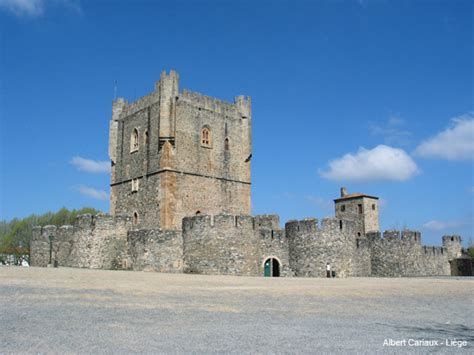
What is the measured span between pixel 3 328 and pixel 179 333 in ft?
8.69

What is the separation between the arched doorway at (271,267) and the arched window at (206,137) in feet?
36.9

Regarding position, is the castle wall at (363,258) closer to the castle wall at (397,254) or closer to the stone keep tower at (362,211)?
the castle wall at (397,254)

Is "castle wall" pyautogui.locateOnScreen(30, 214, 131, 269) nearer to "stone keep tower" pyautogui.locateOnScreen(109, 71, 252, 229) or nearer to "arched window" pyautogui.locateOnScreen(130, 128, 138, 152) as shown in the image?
"stone keep tower" pyautogui.locateOnScreen(109, 71, 252, 229)

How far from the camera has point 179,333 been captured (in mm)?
7664

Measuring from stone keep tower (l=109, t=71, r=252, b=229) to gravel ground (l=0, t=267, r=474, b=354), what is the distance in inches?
776

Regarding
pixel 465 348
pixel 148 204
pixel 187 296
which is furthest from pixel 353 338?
pixel 148 204

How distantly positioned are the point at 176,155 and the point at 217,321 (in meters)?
25.7

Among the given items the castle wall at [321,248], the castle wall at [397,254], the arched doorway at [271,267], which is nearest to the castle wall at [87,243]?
the arched doorway at [271,267]

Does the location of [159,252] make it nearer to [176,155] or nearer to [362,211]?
[176,155]

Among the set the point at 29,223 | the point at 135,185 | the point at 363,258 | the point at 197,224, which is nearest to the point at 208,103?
the point at 135,185

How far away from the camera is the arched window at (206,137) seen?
3609cm

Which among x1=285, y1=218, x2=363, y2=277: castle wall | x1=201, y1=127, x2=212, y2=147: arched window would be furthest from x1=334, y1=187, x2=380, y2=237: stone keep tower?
x1=285, y1=218, x2=363, y2=277: castle wall

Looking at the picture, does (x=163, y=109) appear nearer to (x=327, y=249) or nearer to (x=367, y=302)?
(x=327, y=249)

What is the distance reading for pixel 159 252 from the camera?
87.7 feet
